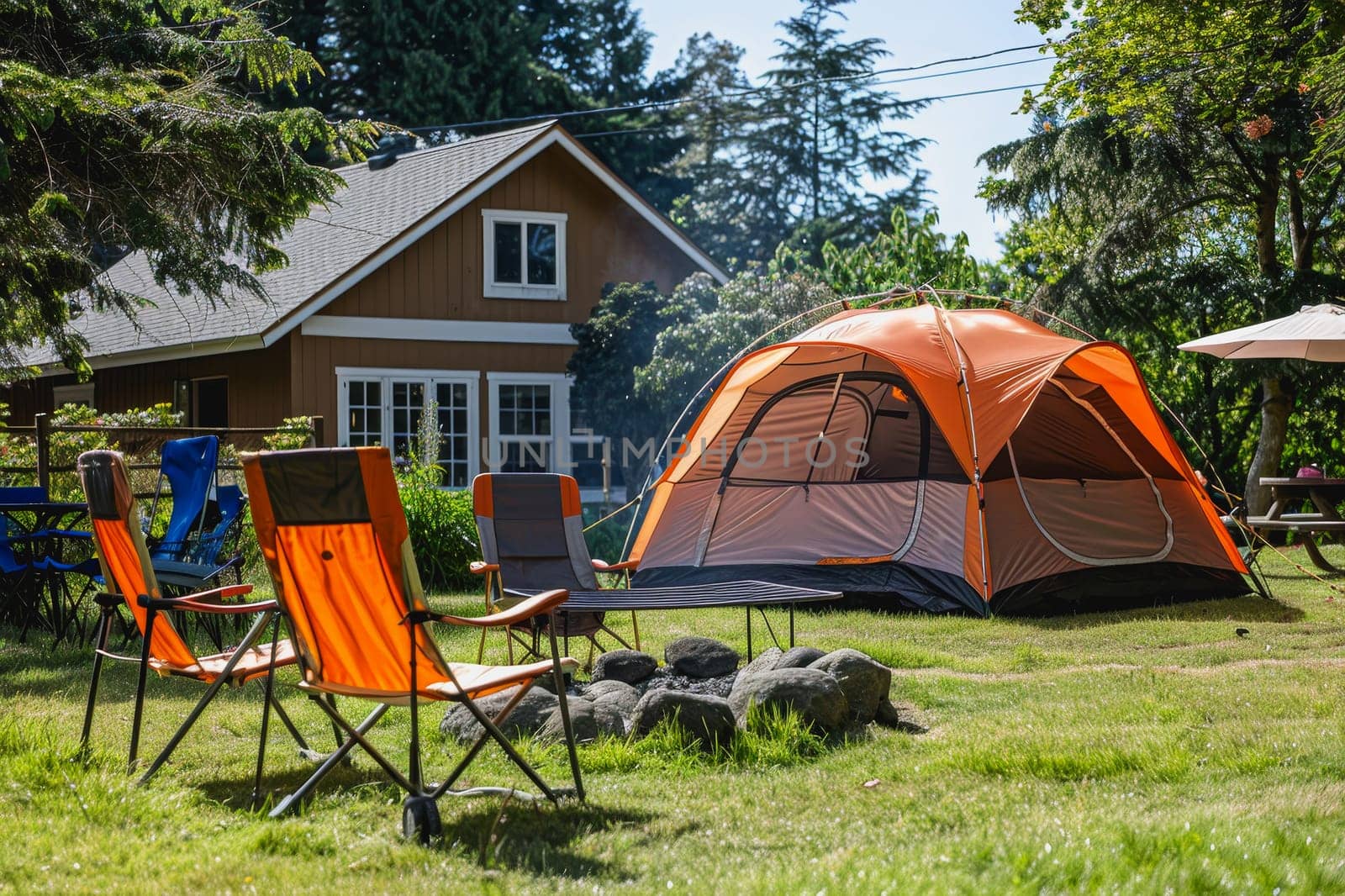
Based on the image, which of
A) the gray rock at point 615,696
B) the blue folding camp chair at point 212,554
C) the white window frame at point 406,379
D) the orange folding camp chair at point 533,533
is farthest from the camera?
the white window frame at point 406,379

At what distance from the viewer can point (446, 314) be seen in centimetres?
1677

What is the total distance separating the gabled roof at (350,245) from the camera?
15766mm

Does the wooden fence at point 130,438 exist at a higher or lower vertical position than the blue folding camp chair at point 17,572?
higher

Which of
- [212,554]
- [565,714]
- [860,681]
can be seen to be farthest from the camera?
[212,554]

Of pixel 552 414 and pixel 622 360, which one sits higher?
pixel 622 360

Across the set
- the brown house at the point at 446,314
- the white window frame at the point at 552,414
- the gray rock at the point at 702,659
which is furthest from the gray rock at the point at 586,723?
the white window frame at the point at 552,414

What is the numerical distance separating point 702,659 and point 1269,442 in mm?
9657

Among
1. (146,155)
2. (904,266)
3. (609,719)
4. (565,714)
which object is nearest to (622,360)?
(904,266)

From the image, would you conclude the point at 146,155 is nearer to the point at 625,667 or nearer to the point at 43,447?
the point at 43,447

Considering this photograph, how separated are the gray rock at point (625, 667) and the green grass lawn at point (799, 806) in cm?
92

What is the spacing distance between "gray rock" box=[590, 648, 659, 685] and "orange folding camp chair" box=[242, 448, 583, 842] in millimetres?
2064

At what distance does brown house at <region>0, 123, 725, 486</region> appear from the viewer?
16047 millimetres

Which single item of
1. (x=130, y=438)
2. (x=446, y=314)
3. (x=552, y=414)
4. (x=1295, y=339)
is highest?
(x=446, y=314)

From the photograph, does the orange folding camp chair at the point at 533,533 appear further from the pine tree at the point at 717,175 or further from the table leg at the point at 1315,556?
the pine tree at the point at 717,175
